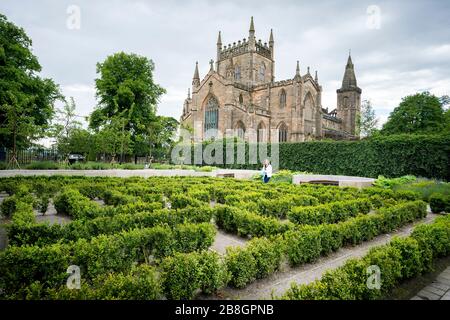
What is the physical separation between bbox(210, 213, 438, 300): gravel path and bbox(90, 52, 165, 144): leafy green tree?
27.1 meters

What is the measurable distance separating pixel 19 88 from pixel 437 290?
94.5ft

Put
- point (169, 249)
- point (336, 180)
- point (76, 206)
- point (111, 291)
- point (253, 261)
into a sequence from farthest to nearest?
point (336, 180) < point (76, 206) < point (169, 249) < point (253, 261) < point (111, 291)

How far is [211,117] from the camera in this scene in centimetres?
4353

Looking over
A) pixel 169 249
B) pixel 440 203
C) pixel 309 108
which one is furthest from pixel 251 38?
pixel 169 249

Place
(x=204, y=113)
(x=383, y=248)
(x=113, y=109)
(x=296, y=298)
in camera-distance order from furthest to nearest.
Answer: (x=204, y=113)
(x=113, y=109)
(x=383, y=248)
(x=296, y=298)

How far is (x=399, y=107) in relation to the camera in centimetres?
4034

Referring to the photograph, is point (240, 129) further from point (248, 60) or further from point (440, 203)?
point (440, 203)

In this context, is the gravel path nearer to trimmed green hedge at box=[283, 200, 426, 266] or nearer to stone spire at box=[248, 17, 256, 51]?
trimmed green hedge at box=[283, 200, 426, 266]

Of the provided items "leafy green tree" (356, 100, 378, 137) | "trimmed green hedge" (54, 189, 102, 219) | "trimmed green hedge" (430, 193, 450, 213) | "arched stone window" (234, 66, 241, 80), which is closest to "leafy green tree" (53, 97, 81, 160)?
"trimmed green hedge" (54, 189, 102, 219)

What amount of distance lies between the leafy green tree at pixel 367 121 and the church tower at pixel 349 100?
28.2ft

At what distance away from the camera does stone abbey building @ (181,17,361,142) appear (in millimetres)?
39719

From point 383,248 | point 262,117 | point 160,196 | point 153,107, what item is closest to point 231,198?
point 160,196

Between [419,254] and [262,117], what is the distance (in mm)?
37426

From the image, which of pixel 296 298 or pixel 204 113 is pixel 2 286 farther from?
pixel 204 113
